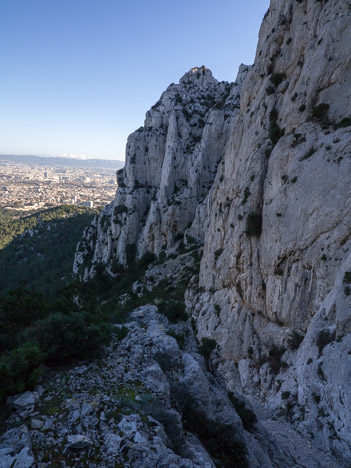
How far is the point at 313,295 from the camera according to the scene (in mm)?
16328

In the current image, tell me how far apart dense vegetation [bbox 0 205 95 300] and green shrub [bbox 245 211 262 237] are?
48.8 metres

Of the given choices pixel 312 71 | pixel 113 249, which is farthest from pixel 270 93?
pixel 113 249

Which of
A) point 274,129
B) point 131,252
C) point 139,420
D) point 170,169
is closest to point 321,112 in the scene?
point 274,129

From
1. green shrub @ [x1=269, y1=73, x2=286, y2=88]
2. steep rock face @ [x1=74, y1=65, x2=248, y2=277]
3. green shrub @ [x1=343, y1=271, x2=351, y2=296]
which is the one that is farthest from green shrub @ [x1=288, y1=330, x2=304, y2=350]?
steep rock face @ [x1=74, y1=65, x2=248, y2=277]

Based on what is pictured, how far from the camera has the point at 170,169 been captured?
179ft

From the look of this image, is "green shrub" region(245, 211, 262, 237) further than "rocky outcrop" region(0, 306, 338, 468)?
Yes

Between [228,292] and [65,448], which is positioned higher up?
[65,448]

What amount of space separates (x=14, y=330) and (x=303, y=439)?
535 inches

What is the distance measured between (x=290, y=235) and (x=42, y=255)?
90.3m

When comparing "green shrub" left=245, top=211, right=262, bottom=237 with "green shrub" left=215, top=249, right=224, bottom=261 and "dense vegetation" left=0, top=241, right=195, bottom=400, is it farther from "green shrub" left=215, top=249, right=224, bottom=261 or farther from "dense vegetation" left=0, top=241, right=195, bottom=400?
"dense vegetation" left=0, top=241, right=195, bottom=400

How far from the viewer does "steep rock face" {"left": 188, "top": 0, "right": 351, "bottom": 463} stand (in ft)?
43.3

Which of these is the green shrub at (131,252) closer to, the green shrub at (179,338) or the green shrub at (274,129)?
the green shrub at (274,129)

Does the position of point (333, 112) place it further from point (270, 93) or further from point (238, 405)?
point (238, 405)

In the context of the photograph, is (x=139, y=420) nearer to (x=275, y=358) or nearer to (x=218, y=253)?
(x=275, y=358)
